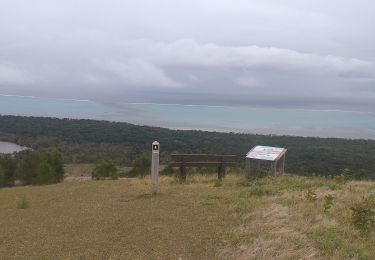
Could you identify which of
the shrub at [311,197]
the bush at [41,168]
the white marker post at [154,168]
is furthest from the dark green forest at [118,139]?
the shrub at [311,197]

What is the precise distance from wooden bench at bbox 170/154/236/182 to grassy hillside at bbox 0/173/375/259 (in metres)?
1.90

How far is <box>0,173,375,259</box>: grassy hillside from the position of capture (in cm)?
689

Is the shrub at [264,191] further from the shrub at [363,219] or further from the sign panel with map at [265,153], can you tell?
the shrub at [363,219]

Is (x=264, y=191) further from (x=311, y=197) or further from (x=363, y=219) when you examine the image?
(x=363, y=219)

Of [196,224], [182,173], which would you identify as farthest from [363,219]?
[182,173]

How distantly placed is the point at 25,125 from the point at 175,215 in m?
140

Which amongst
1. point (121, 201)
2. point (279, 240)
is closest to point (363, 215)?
point (279, 240)

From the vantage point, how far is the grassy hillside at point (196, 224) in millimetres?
6895

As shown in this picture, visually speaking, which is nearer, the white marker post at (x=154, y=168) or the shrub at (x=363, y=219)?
the shrub at (x=363, y=219)

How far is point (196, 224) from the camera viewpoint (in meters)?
8.70

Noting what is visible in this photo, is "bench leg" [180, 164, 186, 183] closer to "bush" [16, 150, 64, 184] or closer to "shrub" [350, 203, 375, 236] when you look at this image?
"shrub" [350, 203, 375, 236]

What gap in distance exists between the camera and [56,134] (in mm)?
121000

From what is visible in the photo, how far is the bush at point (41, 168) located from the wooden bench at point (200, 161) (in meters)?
27.6

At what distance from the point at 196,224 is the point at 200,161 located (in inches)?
270
